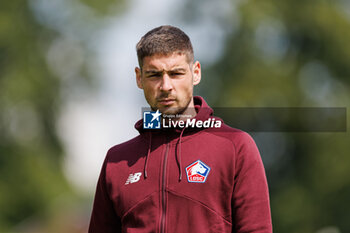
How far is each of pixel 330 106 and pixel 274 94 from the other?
5.74 ft

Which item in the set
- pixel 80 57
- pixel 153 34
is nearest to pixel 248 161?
pixel 153 34

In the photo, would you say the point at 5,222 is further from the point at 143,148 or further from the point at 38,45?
the point at 143,148

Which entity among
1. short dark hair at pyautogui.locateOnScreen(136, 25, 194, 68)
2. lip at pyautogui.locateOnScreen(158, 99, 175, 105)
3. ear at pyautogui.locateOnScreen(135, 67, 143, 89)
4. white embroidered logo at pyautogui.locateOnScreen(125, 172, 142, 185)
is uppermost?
short dark hair at pyautogui.locateOnScreen(136, 25, 194, 68)

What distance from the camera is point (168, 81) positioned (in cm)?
416

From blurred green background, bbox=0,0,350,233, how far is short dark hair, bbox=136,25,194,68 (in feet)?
48.6

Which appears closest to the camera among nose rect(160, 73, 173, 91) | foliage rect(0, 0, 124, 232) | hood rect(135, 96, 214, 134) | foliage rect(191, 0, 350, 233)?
nose rect(160, 73, 173, 91)

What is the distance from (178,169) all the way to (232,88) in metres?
16.9

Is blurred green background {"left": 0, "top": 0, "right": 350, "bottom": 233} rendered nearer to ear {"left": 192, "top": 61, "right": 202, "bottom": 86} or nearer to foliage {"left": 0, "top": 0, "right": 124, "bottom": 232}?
foliage {"left": 0, "top": 0, "right": 124, "bottom": 232}

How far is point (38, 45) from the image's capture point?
2195cm

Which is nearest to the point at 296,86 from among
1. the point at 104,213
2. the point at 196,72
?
the point at 196,72

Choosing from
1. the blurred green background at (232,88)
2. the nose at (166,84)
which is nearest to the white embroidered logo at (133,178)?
the nose at (166,84)

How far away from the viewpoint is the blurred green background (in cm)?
2017

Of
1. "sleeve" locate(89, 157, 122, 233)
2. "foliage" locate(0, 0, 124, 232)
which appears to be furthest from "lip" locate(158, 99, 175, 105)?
"foliage" locate(0, 0, 124, 232)

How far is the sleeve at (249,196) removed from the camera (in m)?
3.94
